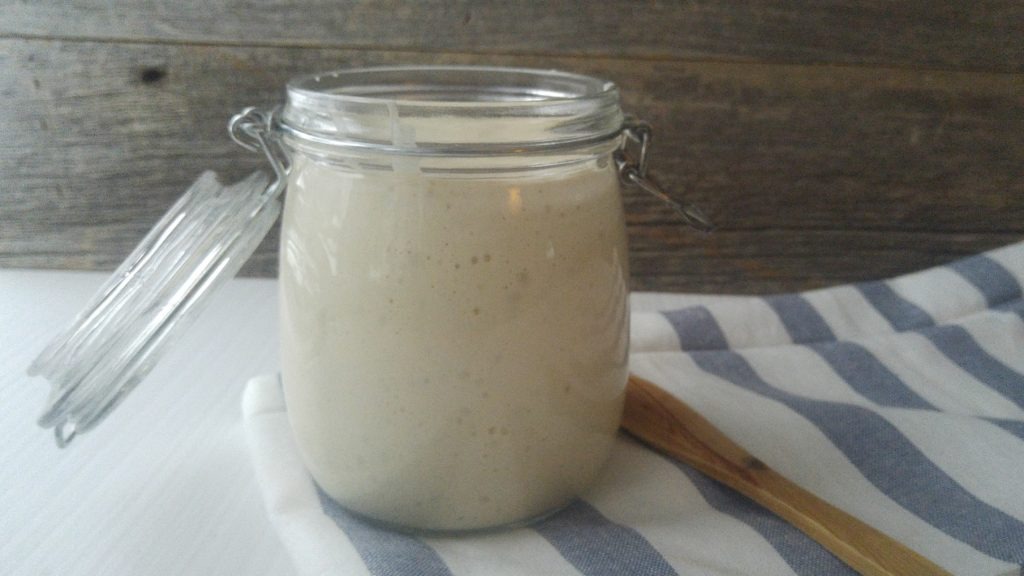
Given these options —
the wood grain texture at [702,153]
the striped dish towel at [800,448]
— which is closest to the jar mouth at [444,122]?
the striped dish towel at [800,448]

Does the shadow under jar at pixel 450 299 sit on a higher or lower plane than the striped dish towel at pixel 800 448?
higher

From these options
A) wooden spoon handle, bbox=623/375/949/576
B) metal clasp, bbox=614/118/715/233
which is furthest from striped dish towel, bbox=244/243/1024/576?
metal clasp, bbox=614/118/715/233

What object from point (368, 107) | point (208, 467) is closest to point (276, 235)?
point (208, 467)

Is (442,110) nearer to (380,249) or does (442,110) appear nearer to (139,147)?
(380,249)

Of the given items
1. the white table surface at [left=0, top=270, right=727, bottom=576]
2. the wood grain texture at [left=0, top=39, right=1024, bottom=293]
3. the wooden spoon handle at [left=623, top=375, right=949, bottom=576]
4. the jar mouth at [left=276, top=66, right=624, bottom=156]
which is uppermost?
the jar mouth at [left=276, top=66, right=624, bottom=156]

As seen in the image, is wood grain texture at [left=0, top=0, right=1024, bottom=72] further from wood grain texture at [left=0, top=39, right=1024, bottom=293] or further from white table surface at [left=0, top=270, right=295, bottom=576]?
white table surface at [left=0, top=270, right=295, bottom=576]

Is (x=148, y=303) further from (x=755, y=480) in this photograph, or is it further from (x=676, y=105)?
(x=676, y=105)

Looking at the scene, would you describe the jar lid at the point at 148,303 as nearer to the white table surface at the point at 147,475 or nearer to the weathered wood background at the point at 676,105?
the white table surface at the point at 147,475
